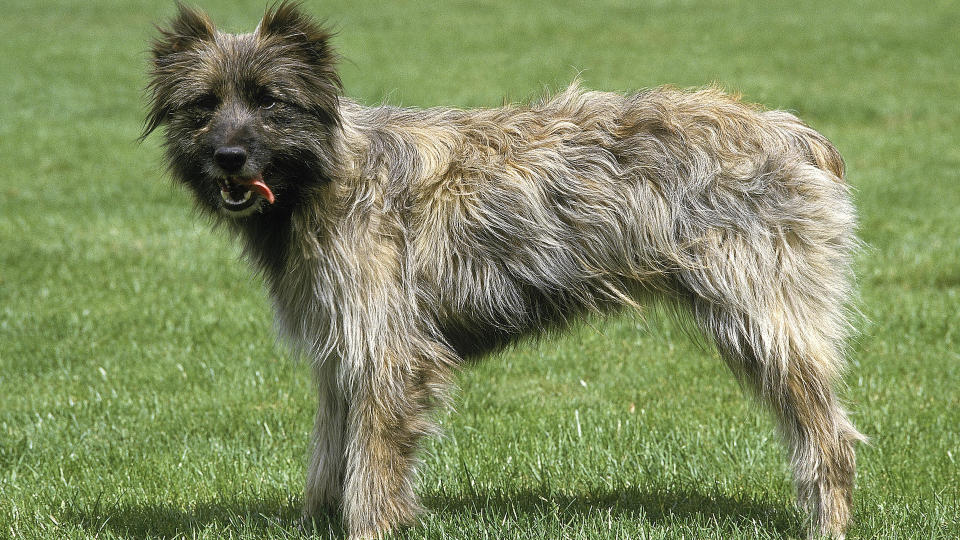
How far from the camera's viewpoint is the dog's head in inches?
163

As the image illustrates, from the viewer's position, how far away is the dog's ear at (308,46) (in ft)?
14.0

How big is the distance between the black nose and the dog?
0.17 m

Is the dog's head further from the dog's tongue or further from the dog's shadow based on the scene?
the dog's shadow

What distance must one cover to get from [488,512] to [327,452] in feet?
2.52

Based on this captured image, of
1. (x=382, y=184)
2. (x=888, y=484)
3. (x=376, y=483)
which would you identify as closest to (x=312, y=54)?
(x=382, y=184)

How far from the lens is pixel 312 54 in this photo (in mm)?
4312

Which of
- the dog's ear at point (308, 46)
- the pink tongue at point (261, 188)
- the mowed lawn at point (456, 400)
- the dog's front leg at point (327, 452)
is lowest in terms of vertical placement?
the mowed lawn at point (456, 400)

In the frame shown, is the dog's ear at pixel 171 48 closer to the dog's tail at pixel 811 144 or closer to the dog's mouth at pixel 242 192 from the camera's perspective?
the dog's mouth at pixel 242 192

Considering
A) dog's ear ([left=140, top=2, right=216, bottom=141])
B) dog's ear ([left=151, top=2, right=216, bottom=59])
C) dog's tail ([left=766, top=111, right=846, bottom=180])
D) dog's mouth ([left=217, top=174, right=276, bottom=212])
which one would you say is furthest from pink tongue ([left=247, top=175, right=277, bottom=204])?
dog's tail ([left=766, top=111, right=846, bottom=180])

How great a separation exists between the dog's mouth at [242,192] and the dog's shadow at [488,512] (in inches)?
56.0

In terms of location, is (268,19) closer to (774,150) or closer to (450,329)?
(450,329)

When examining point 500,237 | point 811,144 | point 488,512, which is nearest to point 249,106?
point 500,237

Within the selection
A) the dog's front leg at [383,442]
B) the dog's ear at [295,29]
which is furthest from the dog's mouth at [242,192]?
the dog's front leg at [383,442]

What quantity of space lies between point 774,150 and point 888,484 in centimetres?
181
